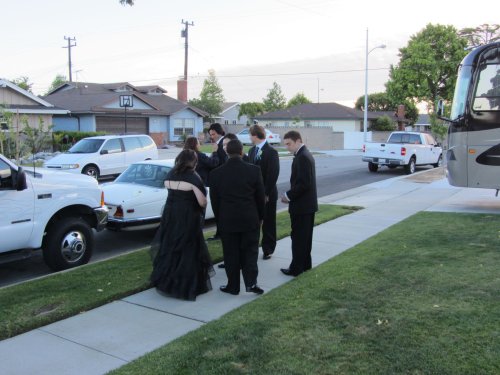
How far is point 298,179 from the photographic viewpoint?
613 centimetres

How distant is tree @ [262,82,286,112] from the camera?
79062 mm

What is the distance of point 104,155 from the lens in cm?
1806

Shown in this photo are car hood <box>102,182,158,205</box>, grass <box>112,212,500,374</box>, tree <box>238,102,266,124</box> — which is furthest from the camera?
tree <box>238,102,266,124</box>

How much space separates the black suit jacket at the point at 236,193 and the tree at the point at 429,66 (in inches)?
1838

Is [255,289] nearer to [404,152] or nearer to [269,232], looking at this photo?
[269,232]

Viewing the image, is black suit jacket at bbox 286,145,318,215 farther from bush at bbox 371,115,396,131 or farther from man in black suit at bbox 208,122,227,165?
bush at bbox 371,115,396,131

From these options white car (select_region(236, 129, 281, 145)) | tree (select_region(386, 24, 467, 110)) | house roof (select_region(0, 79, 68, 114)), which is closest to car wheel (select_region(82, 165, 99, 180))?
house roof (select_region(0, 79, 68, 114))

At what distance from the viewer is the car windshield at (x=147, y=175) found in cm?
950

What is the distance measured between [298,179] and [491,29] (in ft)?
105

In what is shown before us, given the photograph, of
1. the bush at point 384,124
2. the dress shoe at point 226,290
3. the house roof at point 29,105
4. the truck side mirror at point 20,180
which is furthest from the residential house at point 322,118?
the dress shoe at point 226,290

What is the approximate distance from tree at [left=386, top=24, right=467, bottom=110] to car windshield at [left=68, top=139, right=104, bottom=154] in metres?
38.1

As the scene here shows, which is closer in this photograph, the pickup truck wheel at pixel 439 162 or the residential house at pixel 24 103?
the pickup truck wheel at pixel 439 162

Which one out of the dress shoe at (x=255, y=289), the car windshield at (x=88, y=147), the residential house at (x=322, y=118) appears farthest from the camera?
the residential house at (x=322, y=118)

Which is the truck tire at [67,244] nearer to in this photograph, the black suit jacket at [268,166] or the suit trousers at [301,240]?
the black suit jacket at [268,166]
